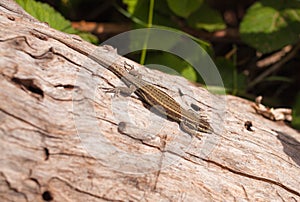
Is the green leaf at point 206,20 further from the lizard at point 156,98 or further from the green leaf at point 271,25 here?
the lizard at point 156,98

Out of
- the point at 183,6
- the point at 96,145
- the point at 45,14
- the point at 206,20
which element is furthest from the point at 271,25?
the point at 96,145

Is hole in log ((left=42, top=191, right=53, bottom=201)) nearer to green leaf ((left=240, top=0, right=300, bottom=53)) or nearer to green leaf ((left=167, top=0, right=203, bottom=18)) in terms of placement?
green leaf ((left=167, top=0, right=203, bottom=18))

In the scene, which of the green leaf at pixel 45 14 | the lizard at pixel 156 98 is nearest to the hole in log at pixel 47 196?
the lizard at pixel 156 98

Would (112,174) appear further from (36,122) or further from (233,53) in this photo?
(233,53)

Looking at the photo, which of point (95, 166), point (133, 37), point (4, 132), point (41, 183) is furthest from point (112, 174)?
point (133, 37)

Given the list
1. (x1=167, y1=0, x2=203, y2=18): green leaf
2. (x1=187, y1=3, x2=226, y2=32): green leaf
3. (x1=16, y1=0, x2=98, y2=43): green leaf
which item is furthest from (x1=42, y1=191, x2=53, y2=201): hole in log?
(x1=187, y1=3, x2=226, y2=32): green leaf

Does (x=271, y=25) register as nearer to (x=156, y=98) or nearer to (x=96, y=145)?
(x=156, y=98)

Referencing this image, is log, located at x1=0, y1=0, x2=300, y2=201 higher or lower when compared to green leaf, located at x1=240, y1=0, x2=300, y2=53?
lower
